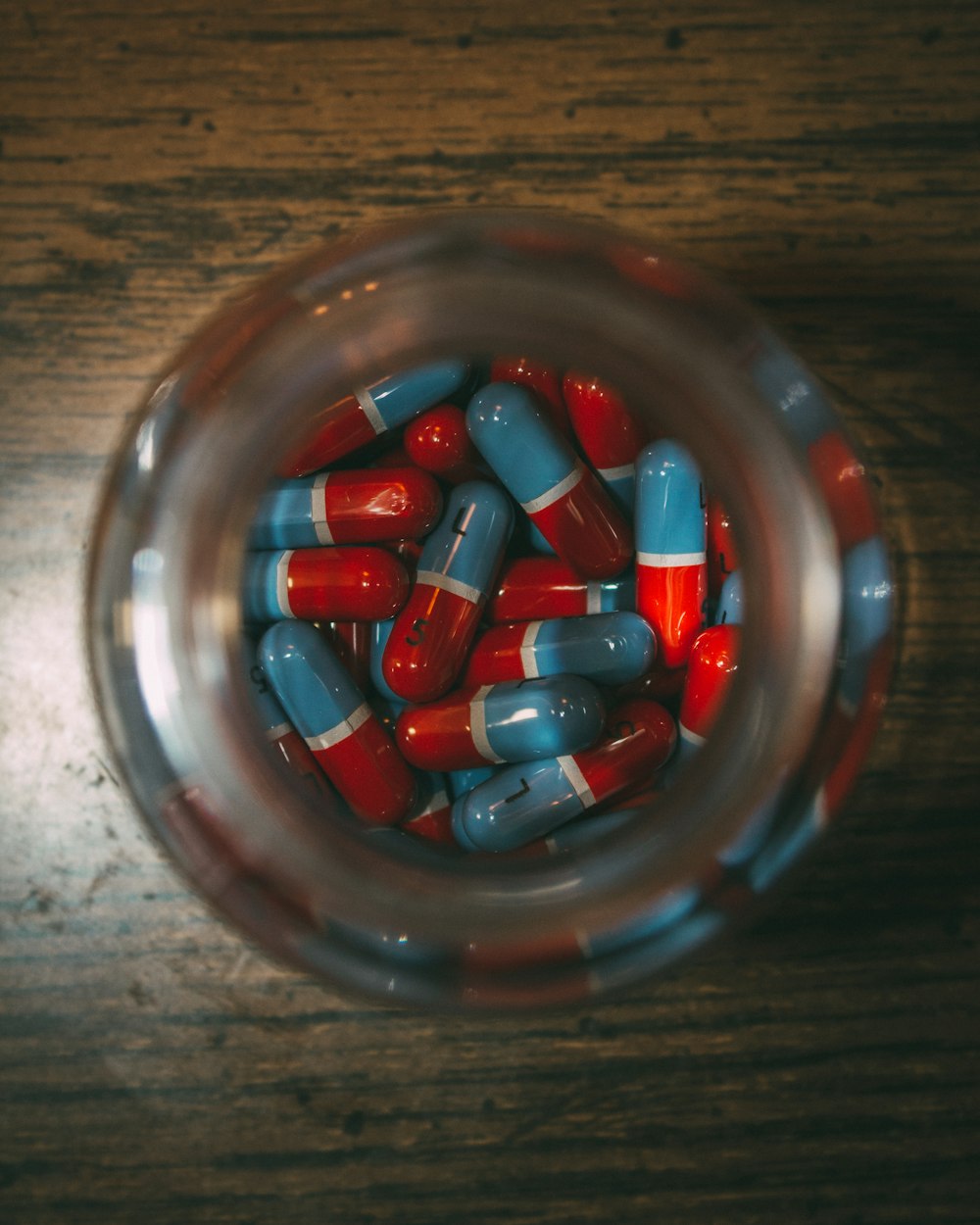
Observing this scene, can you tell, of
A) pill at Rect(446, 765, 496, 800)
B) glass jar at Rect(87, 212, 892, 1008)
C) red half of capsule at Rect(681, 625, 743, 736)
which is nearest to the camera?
glass jar at Rect(87, 212, 892, 1008)

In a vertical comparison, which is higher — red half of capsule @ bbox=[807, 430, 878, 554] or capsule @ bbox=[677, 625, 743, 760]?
red half of capsule @ bbox=[807, 430, 878, 554]

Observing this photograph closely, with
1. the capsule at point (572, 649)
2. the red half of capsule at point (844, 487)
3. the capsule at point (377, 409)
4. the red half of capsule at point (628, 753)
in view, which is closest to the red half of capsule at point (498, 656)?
the capsule at point (572, 649)

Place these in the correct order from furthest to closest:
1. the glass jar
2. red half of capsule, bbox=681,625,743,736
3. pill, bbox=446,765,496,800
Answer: pill, bbox=446,765,496,800 < red half of capsule, bbox=681,625,743,736 < the glass jar

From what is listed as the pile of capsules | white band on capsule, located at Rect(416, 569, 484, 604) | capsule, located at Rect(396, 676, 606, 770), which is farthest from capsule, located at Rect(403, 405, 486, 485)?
capsule, located at Rect(396, 676, 606, 770)

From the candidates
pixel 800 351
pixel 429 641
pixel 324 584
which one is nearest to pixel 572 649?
pixel 429 641

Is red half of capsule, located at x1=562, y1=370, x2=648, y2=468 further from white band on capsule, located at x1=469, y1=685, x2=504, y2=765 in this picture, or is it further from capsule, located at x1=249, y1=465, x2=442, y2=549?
white band on capsule, located at x1=469, y1=685, x2=504, y2=765

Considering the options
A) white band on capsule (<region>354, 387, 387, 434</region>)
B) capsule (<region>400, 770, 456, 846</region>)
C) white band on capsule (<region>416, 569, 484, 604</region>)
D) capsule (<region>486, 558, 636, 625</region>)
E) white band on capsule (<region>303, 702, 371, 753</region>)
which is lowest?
capsule (<region>400, 770, 456, 846</region>)

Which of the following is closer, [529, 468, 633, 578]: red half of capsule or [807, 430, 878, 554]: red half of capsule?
[807, 430, 878, 554]: red half of capsule
